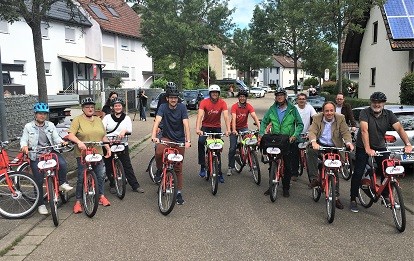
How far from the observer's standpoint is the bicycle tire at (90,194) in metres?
6.29

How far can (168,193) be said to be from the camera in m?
6.57

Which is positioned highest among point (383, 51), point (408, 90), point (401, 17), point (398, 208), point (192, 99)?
point (401, 17)

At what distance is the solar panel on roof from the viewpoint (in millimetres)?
21234

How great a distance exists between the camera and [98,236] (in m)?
5.55

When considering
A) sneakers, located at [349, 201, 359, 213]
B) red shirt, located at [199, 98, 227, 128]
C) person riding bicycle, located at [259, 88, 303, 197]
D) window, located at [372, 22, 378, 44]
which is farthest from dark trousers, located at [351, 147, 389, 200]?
window, located at [372, 22, 378, 44]

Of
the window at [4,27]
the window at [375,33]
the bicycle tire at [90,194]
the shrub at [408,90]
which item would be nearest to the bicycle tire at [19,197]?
the bicycle tire at [90,194]

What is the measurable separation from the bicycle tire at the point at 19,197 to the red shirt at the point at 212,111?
343 centimetres

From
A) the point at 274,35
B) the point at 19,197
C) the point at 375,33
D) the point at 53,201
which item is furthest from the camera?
the point at 274,35

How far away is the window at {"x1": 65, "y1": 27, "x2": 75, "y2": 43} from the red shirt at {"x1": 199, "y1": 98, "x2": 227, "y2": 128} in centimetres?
2873

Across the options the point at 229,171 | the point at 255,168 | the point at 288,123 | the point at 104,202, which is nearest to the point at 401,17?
the point at 229,171

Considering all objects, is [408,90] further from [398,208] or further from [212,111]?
[398,208]

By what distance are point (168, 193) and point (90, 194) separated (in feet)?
3.67

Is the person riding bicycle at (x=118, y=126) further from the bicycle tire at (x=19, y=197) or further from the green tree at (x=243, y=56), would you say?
the green tree at (x=243, y=56)

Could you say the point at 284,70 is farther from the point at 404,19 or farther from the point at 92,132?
the point at 92,132
